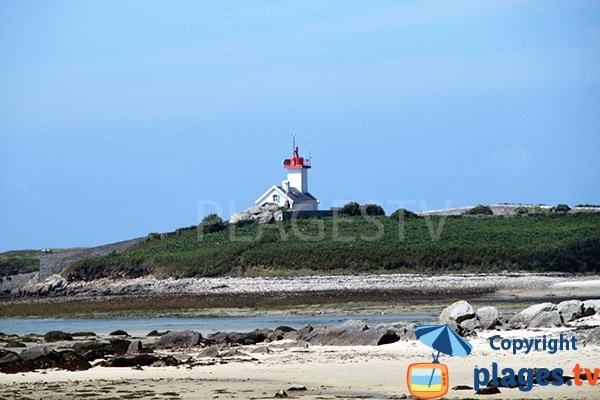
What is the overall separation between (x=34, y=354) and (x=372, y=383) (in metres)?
8.00

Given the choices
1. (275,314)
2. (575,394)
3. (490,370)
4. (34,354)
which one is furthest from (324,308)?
(575,394)

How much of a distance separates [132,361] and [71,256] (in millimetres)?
44394

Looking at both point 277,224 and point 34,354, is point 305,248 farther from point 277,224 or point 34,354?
point 34,354

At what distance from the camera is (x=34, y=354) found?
86.2ft

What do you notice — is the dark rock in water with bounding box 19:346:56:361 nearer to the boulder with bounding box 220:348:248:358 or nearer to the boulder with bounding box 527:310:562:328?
the boulder with bounding box 220:348:248:358

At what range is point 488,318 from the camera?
2914cm

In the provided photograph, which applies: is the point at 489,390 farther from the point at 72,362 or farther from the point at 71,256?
the point at 71,256

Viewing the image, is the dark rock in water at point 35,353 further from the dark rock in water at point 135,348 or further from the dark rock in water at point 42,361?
the dark rock in water at point 135,348

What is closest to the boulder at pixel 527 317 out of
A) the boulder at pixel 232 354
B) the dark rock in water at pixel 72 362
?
the boulder at pixel 232 354

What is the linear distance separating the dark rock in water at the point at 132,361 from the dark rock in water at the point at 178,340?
3.51m

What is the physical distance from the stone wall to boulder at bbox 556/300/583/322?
4119 cm

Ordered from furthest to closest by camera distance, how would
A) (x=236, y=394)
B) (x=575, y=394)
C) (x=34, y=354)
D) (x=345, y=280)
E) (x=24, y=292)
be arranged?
1. (x=24, y=292)
2. (x=345, y=280)
3. (x=34, y=354)
4. (x=236, y=394)
5. (x=575, y=394)

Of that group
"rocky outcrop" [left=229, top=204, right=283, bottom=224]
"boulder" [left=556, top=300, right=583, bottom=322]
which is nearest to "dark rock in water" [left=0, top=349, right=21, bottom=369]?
"boulder" [left=556, top=300, right=583, bottom=322]

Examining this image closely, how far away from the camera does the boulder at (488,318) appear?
29016 millimetres
